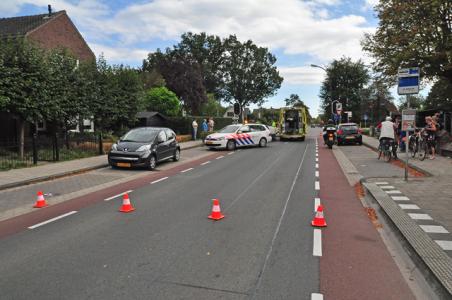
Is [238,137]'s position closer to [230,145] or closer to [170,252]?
[230,145]

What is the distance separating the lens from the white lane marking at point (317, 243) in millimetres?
5171

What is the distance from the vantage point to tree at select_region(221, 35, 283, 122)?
263 feet

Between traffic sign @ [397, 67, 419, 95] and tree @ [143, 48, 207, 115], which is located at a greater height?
tree @ [143, 48, 207, 115]

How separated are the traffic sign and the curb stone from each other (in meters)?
4.18

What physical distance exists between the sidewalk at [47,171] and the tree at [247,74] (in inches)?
2574

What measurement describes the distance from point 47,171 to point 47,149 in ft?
12.1

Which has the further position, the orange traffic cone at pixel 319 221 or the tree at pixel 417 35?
the tree at pixel 417 35

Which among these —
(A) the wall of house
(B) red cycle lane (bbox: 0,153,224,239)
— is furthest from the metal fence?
(A) the wall of house

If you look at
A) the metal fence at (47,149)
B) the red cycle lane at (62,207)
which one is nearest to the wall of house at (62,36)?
the metal fence at (47,149)

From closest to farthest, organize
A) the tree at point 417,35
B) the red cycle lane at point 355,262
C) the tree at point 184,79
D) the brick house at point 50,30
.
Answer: the red cycle lane at point 355,262
the tree at point 417,35
the brick house at point 50,30
the tree at point 184,79

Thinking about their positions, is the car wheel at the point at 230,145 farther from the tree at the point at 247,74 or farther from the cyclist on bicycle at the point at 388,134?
the tree at the point at 247,74

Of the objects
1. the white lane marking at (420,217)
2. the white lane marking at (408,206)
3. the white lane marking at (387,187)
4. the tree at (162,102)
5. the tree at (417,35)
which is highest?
the tree at (417,35)

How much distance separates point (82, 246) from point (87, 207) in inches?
108

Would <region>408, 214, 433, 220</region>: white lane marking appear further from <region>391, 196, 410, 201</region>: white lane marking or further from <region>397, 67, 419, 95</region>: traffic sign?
<region>397, 67, 419, 95</region>: traffic sign
